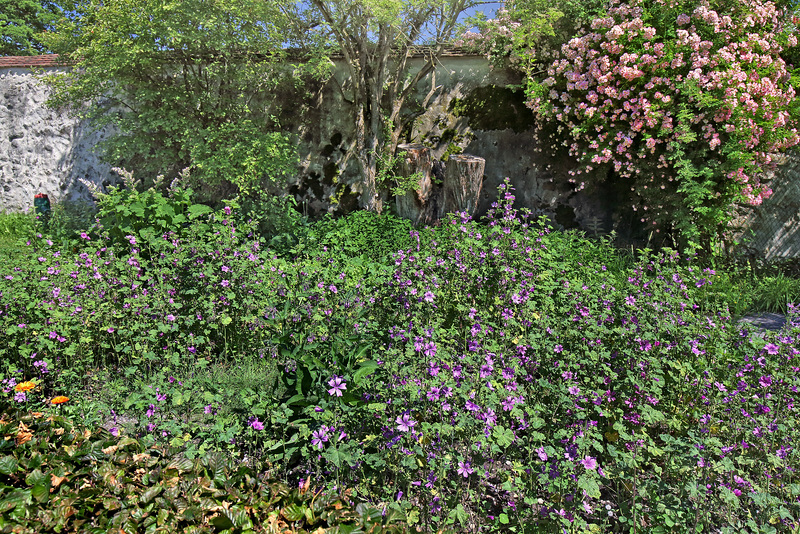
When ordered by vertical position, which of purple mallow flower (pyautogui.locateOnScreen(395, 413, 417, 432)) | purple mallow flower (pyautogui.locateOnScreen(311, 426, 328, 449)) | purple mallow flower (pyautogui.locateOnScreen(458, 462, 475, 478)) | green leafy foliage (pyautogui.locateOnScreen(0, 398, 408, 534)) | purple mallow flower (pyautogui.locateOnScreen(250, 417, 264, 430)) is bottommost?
green leafy foliage (pyautogui.locateOnScreen(0, 398, 408, 534))

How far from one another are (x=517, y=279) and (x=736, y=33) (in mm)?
5013

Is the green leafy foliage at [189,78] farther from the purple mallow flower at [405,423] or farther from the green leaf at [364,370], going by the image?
the purple mallow flower at [405,423]

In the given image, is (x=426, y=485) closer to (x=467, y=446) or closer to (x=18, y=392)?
(x=467, y=446)

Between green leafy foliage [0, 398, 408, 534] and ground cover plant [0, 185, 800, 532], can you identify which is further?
ground cover plant [0, 185, 800, 532]

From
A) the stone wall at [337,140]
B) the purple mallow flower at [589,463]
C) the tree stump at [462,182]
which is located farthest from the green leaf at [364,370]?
the stone wall at [337,140]

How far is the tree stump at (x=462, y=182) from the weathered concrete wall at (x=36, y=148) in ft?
20.5

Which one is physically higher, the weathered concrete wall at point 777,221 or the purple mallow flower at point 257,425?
the weathered concrete wall at point 777,221

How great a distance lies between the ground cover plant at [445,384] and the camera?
7.64ft

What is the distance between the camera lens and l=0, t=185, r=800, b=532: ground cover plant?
91.7 inches

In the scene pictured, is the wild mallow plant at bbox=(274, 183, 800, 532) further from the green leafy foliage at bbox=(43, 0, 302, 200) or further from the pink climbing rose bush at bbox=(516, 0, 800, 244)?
the green leafy foliage at bbox=(43, 0, 302, 200)

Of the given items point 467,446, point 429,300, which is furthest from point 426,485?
point 429,300

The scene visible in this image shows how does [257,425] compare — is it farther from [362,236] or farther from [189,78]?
[189,78]

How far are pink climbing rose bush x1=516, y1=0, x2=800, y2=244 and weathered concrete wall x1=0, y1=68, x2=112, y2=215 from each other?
8.22 meters

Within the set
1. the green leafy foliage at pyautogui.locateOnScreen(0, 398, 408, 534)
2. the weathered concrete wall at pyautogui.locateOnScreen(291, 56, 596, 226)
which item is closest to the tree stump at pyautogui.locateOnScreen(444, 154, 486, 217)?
the weathered concrete wall at pyautogui.locateOnScreen(291, 56, 596, 226)
